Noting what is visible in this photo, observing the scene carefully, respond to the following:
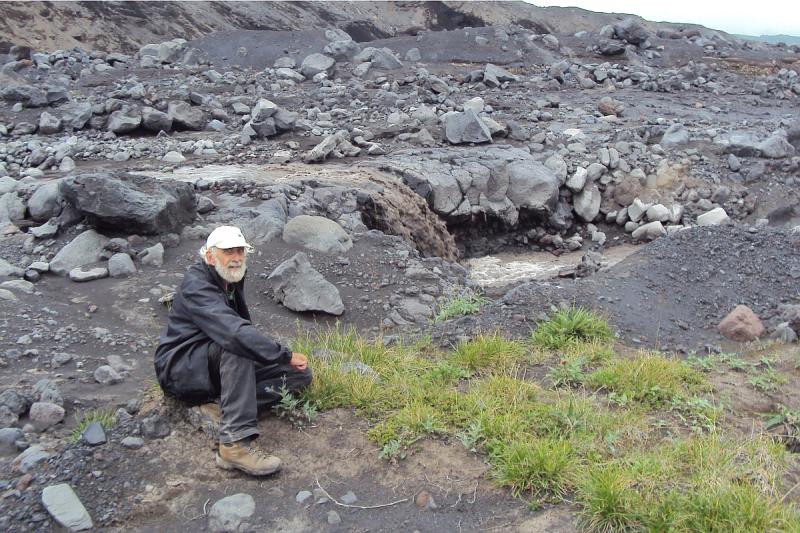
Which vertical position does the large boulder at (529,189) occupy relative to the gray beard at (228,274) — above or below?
below

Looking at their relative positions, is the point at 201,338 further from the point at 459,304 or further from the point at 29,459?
the point at 459,304

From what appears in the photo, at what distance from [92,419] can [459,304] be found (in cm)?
339

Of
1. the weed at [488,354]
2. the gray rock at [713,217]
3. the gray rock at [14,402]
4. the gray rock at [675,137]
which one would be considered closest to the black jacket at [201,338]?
the gray rock at [14,402]

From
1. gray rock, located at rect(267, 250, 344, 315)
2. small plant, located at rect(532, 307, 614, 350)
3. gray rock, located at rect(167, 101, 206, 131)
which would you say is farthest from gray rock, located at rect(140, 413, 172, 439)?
gray rock, located at rect(167, 101, 206, 131)

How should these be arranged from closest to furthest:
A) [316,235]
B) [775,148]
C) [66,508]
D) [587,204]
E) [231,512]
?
Result: [66,508], [231,512], [316,235], [587,204], [775,148]

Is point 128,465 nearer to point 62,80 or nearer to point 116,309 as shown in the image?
point 116,309

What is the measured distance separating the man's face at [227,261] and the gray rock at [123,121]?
28.2 ft

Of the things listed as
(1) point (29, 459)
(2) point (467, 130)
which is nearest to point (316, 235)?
(1) point (29, 459)

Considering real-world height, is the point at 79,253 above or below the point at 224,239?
below

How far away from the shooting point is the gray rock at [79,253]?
6559 mm

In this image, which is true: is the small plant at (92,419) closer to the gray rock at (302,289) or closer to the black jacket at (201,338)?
the black jacket at (201,338)

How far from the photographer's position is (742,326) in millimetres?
6090

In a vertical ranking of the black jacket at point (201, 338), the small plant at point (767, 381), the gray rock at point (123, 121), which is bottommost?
the small plant at point (767, 381)

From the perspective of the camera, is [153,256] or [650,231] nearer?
[153,256]
